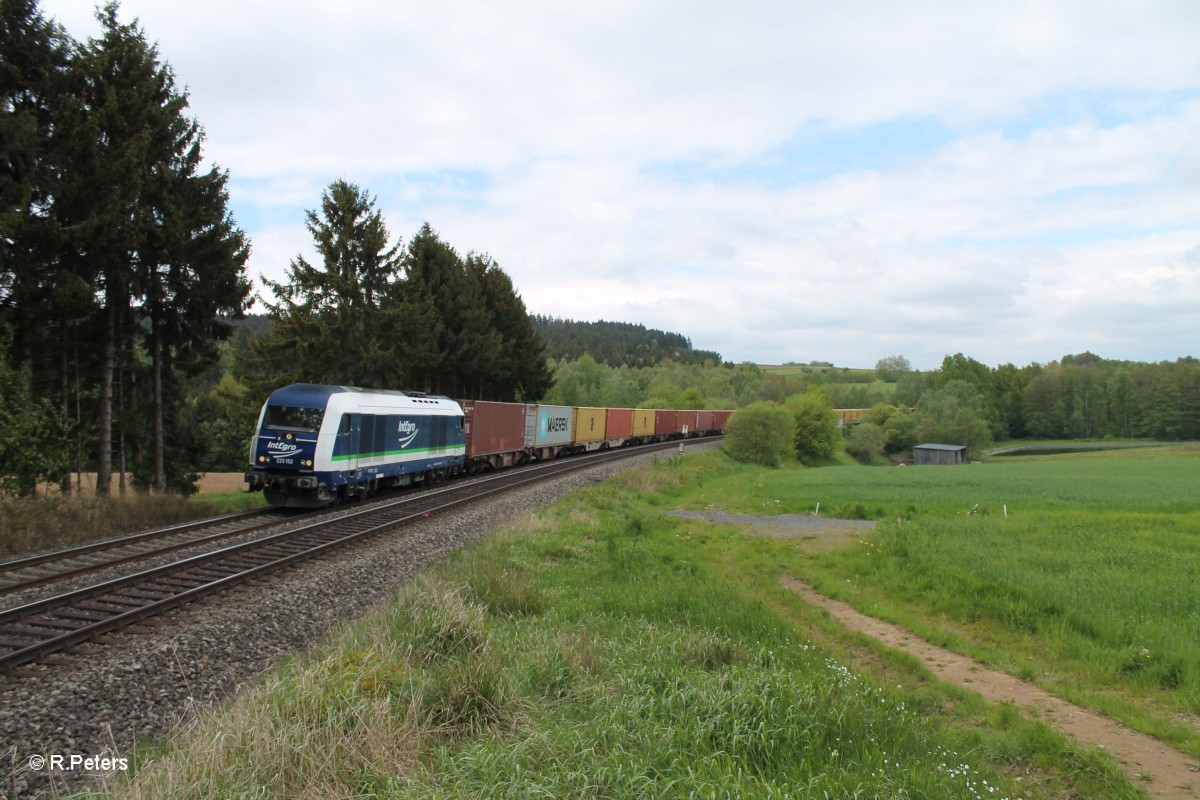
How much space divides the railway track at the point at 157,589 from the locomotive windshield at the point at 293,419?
8.03 ft

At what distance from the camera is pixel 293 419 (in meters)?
17.2

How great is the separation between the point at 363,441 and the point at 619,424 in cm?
3133

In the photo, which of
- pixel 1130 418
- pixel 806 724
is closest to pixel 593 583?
pixel 806 724

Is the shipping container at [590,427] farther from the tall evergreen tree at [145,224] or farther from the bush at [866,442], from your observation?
the bush at [866,442]

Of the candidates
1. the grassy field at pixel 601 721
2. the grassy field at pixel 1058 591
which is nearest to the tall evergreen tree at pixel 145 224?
the grassy field at pixel 601 721

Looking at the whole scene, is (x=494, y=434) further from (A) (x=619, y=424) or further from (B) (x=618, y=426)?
(A) (x=619, y=424)

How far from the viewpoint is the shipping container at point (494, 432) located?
2838 cm

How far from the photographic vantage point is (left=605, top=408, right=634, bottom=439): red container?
47.1 meters

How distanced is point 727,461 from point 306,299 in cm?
2658

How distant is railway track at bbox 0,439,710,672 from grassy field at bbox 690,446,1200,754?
917 cm

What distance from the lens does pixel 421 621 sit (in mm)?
6793

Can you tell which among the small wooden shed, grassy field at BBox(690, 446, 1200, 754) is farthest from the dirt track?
the small wooden shed

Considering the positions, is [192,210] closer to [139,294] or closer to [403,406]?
[139,294]

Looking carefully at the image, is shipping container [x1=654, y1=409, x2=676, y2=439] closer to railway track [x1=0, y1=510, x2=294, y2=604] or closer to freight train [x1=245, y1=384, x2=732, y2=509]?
freight train [x1=245, y1=384, x2=732, y2=509]
